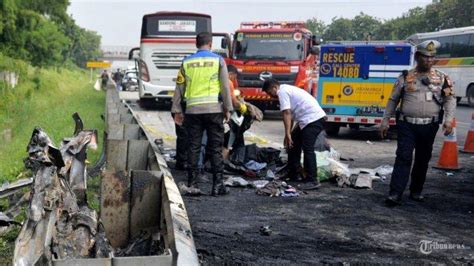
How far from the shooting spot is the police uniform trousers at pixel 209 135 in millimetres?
6711

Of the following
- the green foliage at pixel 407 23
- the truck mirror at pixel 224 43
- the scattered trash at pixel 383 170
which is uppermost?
the green foliage at pixel 407 23

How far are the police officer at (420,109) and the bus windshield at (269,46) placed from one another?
1140 centimetres

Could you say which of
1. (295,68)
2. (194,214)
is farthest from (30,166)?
(295,68)

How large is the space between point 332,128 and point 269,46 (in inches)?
202

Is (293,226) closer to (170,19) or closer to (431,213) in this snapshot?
(431,213)

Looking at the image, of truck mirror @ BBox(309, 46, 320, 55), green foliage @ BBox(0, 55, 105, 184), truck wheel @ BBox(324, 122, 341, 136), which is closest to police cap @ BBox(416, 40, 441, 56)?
green foliage @ BBox(0, 55, 105, 184)

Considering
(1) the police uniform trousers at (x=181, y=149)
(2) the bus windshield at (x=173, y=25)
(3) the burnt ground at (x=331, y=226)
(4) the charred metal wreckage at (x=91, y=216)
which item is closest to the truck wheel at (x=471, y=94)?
(2) the bus windshield at (x=173, y=25)

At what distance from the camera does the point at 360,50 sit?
12977mm

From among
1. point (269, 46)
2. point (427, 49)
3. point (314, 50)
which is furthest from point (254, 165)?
point (269, 46)

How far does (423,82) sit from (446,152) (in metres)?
2.98

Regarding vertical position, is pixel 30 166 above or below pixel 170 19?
below

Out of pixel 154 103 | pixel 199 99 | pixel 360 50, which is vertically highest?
pixel 360 50

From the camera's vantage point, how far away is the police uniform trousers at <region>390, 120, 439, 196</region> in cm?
642

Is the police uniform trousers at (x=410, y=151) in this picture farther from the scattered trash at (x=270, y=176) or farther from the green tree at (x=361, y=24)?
the green tree at (x=361, y=24)
